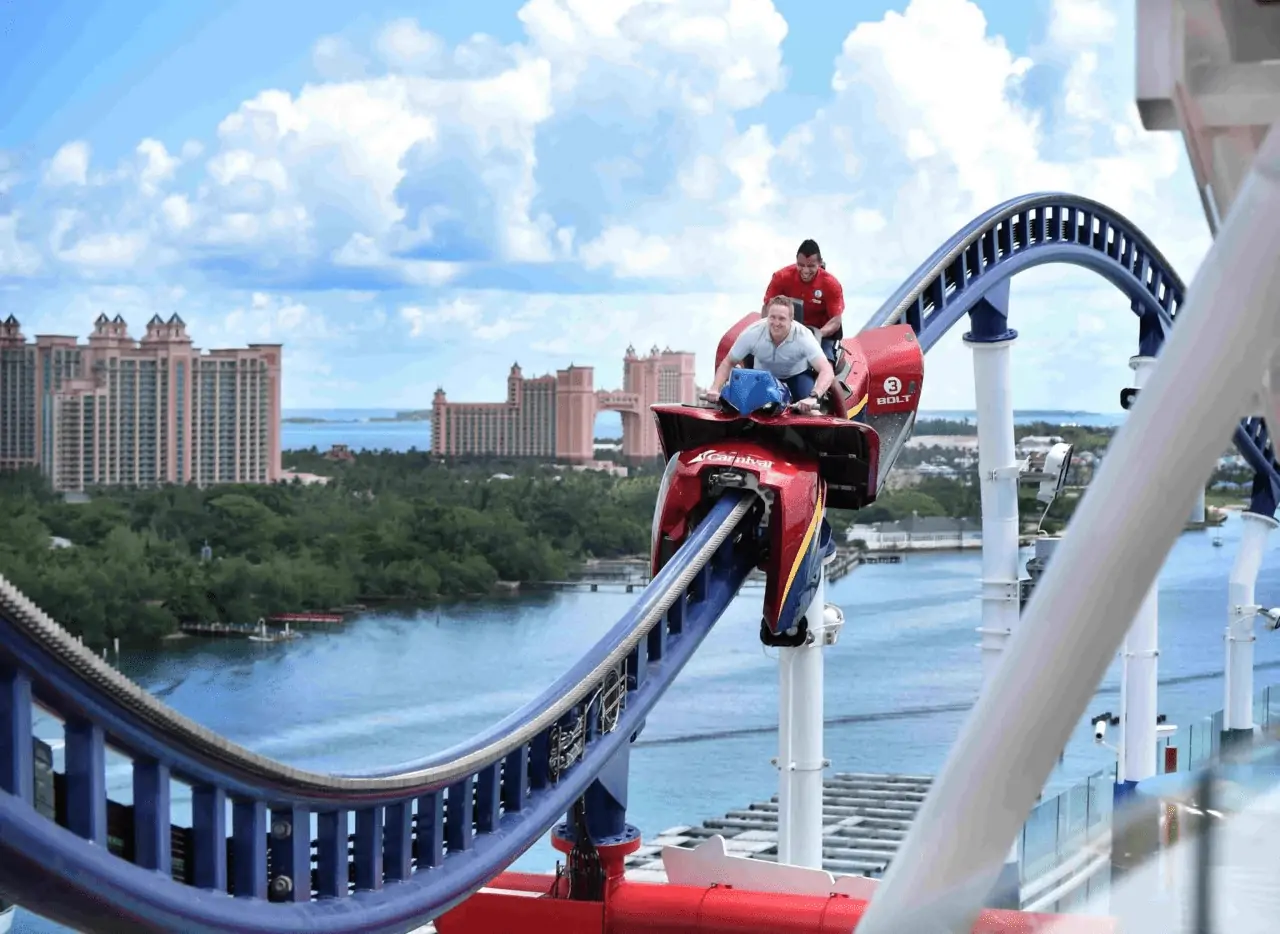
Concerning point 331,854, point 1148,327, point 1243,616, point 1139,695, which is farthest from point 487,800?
point 1243,616

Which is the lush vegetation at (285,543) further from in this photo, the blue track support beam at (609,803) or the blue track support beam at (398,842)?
the blue track support beam at (398,842)

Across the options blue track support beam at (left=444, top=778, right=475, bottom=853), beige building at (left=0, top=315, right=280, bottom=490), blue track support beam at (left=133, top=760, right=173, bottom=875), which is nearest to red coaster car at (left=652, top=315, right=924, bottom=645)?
blue track support beam at (left=444, top=778, right=475, bottom=853)

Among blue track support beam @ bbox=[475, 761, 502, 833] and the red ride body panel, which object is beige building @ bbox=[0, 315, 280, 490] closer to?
the red ride body panel

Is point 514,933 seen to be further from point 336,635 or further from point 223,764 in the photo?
point 336,635

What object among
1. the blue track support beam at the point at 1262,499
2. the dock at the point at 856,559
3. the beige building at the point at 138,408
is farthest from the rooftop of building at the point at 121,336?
the blue track support beam at the point at 1262,499

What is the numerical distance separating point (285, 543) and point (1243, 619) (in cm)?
2854

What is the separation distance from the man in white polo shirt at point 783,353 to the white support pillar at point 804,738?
1.41 m

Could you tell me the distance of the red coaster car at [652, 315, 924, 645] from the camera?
16.2 ft

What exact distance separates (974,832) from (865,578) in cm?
3949

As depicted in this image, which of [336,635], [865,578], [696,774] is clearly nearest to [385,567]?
[336,635]

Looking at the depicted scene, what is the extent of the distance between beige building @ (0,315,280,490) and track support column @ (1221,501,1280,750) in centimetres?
3238

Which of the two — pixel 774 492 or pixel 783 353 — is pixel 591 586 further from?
pixel 774 492

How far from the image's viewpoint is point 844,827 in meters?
26.2

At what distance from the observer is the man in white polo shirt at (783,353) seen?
5.13 metres
